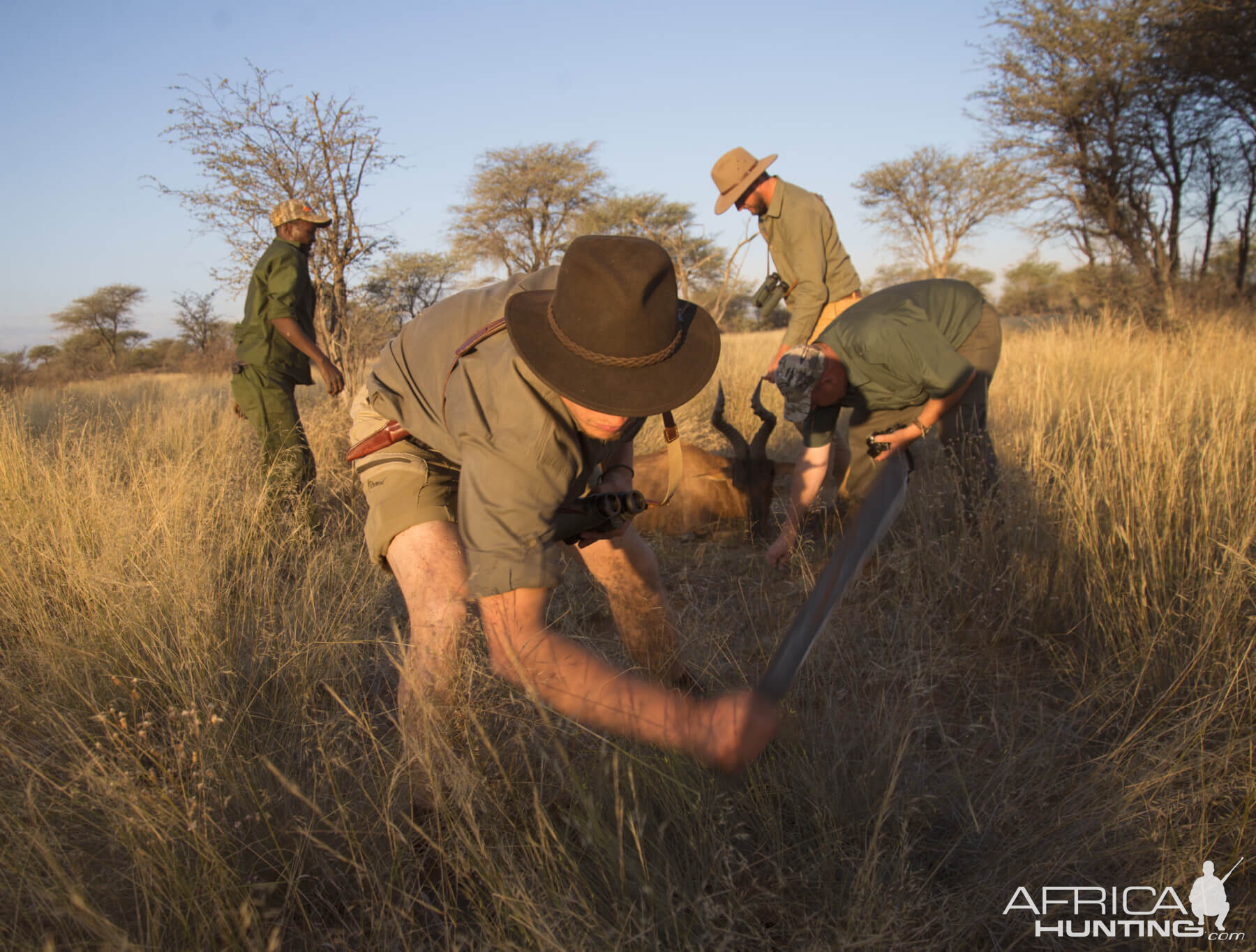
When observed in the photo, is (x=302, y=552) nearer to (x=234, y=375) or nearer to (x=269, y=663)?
(x=269, y=663)

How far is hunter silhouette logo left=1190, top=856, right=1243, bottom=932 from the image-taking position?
1.54 metres

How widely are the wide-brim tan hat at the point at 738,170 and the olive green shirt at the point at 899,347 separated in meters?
1.20

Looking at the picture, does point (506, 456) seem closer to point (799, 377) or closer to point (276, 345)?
point (799, 377)

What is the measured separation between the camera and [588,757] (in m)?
1.89

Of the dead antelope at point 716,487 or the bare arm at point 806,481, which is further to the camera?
the dead antelope at point 716,487

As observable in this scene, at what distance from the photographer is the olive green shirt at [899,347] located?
150 inches

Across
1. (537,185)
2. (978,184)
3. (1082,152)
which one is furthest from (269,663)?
(978,184)

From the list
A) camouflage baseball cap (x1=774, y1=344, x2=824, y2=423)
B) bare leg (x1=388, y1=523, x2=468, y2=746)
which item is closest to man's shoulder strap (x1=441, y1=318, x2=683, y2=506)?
bare leg (x1=388, y1=523, x2=468, y2=746)

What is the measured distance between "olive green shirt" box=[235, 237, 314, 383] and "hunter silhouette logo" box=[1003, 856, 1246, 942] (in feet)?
15.3

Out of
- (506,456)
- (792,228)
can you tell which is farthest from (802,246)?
(506,456)

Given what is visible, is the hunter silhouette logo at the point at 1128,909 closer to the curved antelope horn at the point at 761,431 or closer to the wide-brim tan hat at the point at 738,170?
the curved antelope horn at the point at 761,431

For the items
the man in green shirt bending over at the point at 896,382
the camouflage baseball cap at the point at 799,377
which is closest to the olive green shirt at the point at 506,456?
the camouflage baseball cap at the point at 799,377

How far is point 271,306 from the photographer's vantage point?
464 centimetres

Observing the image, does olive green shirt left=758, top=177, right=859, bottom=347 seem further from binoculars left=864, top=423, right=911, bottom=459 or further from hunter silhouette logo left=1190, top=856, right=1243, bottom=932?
hunter silhouette logo left=1190, top=856, right=1243, bottom=932
